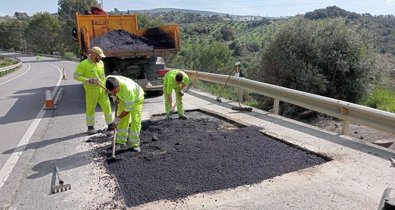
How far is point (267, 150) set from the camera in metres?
5.17

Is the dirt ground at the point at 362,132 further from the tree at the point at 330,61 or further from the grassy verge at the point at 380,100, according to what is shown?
the tree at the point at 330,61

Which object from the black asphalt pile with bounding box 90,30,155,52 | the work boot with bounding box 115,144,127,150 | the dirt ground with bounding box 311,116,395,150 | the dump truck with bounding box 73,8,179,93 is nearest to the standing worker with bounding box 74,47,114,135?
the work boot with bounding box 115,144,127,150

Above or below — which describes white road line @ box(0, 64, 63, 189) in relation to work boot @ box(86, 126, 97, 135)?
below

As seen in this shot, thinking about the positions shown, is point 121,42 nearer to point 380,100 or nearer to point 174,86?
point 174,86

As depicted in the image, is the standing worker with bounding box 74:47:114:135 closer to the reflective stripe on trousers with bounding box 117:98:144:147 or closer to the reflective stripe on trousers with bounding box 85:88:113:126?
the reflective stripe on trousers with bounding box 85:88:113:126

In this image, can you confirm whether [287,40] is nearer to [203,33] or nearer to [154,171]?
[154,171]

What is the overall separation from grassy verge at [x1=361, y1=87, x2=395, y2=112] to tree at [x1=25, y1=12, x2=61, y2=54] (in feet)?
213

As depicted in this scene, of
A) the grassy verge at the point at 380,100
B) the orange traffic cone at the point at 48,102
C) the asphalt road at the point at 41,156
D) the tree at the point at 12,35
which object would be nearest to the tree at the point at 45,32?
the tree at the point at 12,35

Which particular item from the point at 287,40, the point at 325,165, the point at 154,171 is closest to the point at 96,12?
the point at 287,40

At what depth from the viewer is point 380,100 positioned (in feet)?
35.9

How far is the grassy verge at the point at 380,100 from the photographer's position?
10.1 meters

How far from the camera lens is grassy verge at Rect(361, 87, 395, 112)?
10068mm

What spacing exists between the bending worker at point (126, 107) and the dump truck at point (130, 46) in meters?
4.04

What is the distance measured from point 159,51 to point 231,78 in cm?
222
